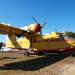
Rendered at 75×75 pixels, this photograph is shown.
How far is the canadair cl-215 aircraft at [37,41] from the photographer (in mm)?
20047

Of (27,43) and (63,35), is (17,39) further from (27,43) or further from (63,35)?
(63,35)

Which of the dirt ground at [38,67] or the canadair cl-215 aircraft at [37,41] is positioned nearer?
the dirt ground at [38,67]

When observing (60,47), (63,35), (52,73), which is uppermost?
(63,35)

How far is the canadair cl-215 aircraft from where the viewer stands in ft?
65.8

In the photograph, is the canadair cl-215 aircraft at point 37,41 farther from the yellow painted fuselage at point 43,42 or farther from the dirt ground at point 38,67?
the dirt ground at point 38,67

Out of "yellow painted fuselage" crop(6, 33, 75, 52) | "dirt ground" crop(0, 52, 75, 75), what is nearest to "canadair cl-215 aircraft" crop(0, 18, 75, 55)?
"yellow painted fuselage" crop(6, 33, 75, 52)

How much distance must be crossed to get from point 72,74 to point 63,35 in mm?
12236

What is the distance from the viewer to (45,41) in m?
22.0

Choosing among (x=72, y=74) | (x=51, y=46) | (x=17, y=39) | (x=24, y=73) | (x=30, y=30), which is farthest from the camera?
(x=17, y=39)

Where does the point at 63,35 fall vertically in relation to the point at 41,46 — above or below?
above

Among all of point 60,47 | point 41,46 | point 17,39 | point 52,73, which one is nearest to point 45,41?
point 41,46

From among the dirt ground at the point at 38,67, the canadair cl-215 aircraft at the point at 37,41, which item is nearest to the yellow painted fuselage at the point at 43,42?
the canadair cl-215 aircraft at the point at 37,41

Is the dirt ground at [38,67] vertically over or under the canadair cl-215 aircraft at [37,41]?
under

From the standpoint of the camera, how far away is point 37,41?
883 inches
